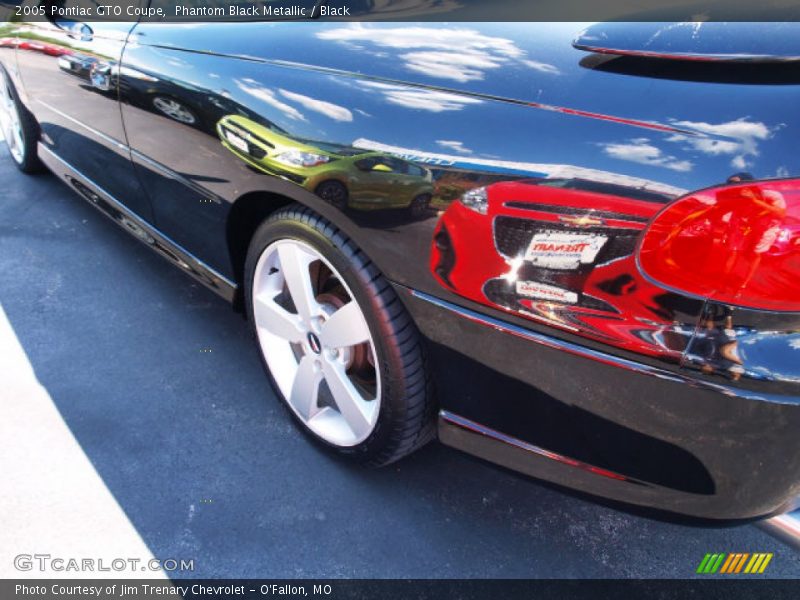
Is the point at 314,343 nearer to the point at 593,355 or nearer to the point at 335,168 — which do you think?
the point at 335,168

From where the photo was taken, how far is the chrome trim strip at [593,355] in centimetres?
107

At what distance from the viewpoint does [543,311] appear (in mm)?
1222

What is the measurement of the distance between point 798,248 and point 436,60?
2.65 feet

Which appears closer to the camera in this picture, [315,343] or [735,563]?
[735,563]

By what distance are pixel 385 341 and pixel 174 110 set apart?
1.07 metres

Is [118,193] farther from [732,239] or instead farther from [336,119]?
[732,239]

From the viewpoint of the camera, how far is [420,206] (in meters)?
1.35

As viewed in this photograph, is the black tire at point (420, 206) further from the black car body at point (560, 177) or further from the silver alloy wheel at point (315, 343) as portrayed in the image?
the silver alloy wheel at point (315, 343)

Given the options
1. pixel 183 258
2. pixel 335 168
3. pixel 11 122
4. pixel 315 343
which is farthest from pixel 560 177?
pixel 11 122

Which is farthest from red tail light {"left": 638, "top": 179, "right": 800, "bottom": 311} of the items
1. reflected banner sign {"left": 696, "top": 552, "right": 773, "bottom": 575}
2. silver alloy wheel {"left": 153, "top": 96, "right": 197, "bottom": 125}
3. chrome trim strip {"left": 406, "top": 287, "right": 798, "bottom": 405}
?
silver alloy wheel {"left": 153, "top": 96, "right": 197, "bottom": 125}

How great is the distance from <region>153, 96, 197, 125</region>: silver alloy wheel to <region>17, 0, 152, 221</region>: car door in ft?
1.20

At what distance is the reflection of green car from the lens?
1354 mm

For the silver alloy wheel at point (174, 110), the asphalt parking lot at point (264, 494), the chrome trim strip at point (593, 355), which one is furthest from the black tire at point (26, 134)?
the chrome trim strip at point (593, 355)

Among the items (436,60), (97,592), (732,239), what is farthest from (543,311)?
(97,592)
